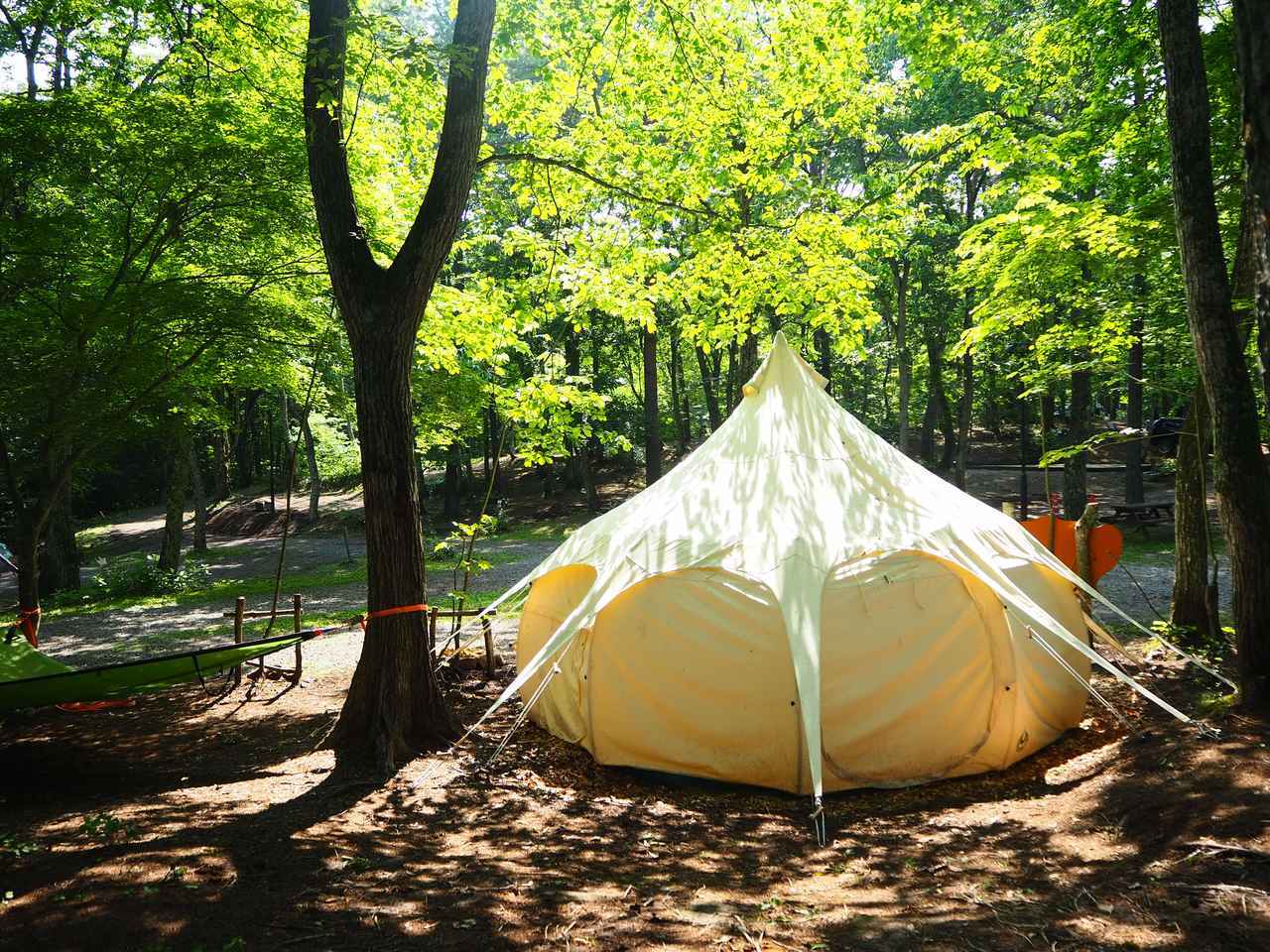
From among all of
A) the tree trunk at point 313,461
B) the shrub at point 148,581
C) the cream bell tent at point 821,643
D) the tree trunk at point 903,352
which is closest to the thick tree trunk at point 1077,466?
the tree trunk at point 903,352

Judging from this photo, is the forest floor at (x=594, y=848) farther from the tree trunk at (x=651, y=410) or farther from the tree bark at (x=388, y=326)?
the tree trunk at (x=651, y=410)

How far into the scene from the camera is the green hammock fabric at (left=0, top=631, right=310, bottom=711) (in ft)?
16.2

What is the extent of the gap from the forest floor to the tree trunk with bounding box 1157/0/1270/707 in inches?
28.4

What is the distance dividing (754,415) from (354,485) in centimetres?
3061

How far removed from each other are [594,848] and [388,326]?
11.7 ft

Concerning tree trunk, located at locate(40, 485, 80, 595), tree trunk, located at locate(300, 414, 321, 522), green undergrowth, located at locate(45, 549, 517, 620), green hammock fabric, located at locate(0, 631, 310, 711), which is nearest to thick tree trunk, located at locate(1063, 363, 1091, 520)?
green undergrowth, located at locate(45, 549, 517, 620)

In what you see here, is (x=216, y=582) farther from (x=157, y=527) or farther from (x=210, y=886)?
(x=210, y=886)

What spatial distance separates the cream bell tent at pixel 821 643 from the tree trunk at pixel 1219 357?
1.15 meters

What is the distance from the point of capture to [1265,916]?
9.52ft

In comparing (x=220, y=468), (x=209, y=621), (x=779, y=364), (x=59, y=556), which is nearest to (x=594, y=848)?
(x=779, y=364)

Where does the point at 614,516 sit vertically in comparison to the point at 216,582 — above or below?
above

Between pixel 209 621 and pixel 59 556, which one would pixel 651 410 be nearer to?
pixel 209 621

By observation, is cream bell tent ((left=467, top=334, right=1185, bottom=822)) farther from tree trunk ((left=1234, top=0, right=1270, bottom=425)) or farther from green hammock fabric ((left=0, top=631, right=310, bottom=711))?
tree trunk ((left=1234, top=0, right=1270, bottom=425))

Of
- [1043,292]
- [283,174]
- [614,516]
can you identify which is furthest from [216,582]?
[1043,292]
